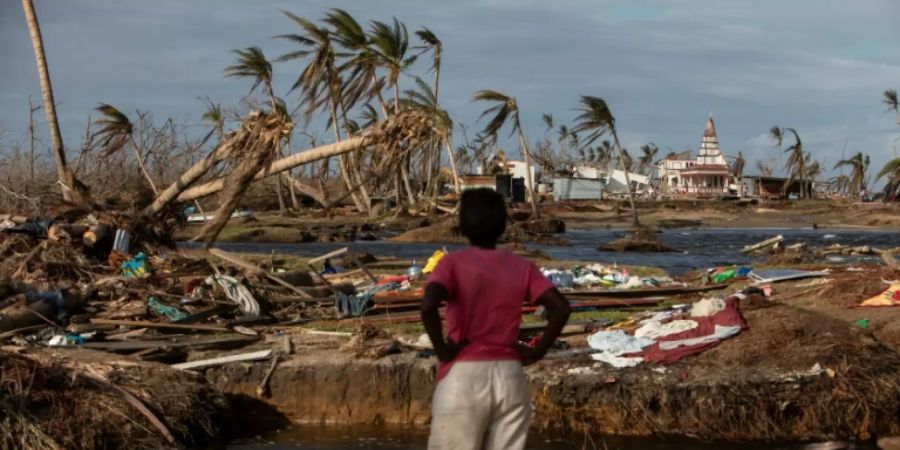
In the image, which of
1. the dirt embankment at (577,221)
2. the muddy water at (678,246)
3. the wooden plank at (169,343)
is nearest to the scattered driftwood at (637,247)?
the muddy water at (678,246)

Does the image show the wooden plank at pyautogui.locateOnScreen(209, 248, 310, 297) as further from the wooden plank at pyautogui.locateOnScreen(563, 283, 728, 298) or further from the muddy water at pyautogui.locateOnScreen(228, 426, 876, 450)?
the muddy water at pyautogui.locateOnScreen(228, 426, 876, 450)

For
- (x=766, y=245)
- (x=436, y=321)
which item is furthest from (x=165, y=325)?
(x=766, y=245)

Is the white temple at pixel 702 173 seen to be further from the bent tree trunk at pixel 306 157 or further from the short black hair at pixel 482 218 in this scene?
the short black hair at pixel 482 218

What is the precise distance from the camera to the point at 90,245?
15211 millimetres

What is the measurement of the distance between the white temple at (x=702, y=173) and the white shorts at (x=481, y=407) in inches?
2667

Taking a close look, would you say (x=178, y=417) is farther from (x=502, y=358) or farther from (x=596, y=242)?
(x=596, y=242)

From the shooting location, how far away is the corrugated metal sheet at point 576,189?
63.8 metres

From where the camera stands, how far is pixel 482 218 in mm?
4516

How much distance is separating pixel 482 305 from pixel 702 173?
240 feet

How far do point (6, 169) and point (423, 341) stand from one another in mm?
31276

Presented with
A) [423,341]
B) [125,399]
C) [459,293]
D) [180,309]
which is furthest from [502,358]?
[180,309]

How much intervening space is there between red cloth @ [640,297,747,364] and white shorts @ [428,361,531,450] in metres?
4.85

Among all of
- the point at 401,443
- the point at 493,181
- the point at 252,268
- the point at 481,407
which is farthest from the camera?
the point at 493,181

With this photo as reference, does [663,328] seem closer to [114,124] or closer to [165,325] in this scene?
[165,325]
